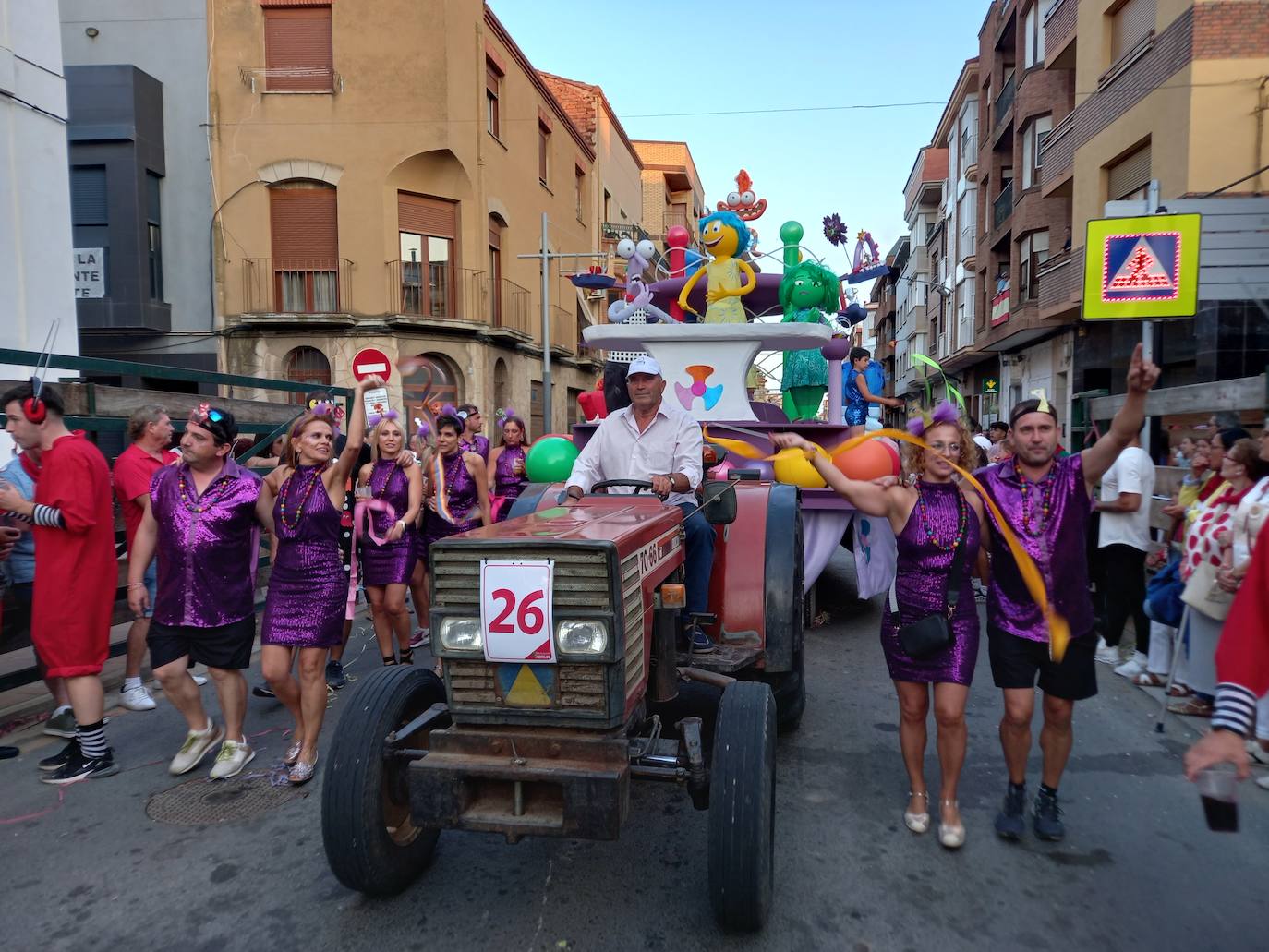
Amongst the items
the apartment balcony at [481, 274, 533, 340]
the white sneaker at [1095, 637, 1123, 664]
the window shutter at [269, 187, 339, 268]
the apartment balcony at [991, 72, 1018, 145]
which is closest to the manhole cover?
the white sneaker at [1095, 637, 1123, 664]

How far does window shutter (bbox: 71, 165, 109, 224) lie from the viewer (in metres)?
18.0

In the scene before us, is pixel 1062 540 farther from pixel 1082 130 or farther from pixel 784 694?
pixel 1082 130

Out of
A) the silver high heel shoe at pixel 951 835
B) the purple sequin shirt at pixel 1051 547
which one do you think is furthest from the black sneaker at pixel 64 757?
the purple sequin shirt at pixel 1051 547

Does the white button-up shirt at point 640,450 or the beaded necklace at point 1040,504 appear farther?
the white button-up shirt at point 640,450

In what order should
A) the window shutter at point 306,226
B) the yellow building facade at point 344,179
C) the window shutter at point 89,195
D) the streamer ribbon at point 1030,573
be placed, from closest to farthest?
1. the streamer ribbon at point 1030,573
2. the window shutter at point 89,195
3. the yellow building facade at point 344,179
4. the window shutter at point 306,226

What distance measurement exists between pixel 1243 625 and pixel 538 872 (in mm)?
2535

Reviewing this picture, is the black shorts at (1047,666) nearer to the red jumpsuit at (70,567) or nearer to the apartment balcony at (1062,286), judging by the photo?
the red jumpsuit at (70,567)

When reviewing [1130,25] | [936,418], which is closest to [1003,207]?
[1130,25]

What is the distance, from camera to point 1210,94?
1324 centimetres

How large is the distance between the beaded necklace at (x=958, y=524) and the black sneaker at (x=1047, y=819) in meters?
1.17

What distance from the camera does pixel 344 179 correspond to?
19328 mm

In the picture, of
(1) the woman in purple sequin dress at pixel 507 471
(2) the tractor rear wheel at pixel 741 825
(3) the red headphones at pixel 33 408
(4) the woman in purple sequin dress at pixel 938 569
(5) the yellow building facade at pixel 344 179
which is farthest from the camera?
(5) the yellow building facade at pixel 344 179

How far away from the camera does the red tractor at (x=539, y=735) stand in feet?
8.84

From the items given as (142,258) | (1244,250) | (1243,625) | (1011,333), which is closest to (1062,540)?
(1243,625)
